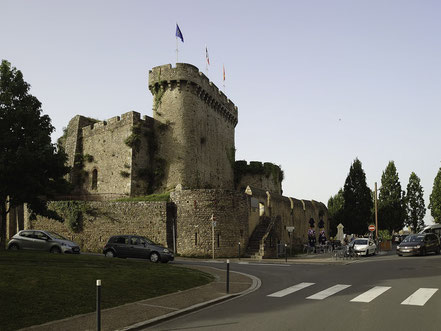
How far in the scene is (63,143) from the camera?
4412 cm

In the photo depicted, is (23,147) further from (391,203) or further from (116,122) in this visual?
(391,203)

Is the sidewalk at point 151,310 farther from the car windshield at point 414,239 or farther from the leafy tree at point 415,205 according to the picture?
the leafy tree at point 415,205

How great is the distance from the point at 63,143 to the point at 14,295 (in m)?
36.9

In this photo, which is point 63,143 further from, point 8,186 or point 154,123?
point 8,186

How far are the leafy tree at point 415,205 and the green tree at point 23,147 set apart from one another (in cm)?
5944

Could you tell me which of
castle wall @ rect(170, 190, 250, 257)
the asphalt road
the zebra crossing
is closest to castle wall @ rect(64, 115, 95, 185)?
castle wall @ rect(170, 190, 250, 257)

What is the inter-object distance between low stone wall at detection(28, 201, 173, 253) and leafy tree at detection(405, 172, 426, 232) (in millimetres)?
50642

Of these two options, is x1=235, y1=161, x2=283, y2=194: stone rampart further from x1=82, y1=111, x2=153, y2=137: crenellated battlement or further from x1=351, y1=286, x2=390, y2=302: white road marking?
x1=351, y1=286, x2=390, y2=302: white road marking

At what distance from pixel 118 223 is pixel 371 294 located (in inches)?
867

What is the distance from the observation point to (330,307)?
9750 millimetres

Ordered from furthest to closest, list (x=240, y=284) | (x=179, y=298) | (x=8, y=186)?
(x=8, y=186), (x=240, y=284), (x=179, y=298)

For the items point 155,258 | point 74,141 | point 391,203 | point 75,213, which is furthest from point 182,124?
point 391,203

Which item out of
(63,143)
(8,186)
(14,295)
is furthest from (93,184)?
(14,295)

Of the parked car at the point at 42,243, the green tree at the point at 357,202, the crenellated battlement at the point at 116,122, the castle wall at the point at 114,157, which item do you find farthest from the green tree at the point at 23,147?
the green tree at the point at 357,202
